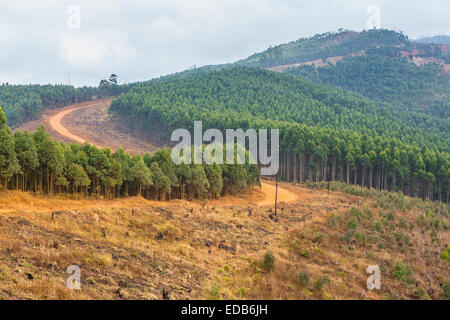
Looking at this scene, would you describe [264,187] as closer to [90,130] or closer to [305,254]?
[305,254]

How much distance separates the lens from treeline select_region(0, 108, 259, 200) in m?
36.3

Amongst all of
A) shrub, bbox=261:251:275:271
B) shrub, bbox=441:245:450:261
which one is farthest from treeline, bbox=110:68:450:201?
shrub, bbox=261:251:275:271

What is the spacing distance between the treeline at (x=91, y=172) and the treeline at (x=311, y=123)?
33501 mm

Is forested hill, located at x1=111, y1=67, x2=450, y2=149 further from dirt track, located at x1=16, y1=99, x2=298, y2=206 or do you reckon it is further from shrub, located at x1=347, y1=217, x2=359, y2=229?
shrub, located at x1=347, y1=217, x2=359, y2=229

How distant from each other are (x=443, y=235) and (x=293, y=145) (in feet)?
132

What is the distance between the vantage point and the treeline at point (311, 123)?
7356 cm

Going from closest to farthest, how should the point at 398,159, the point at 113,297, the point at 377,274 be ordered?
the point at 113,297, the point at 377,274, the point at 398,159

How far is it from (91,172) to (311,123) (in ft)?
290

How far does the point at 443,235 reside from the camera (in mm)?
44781

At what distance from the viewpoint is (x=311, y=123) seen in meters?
117

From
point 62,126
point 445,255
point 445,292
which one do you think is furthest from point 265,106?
point 445,292

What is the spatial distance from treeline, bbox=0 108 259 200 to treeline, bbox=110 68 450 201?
33.5 metres
